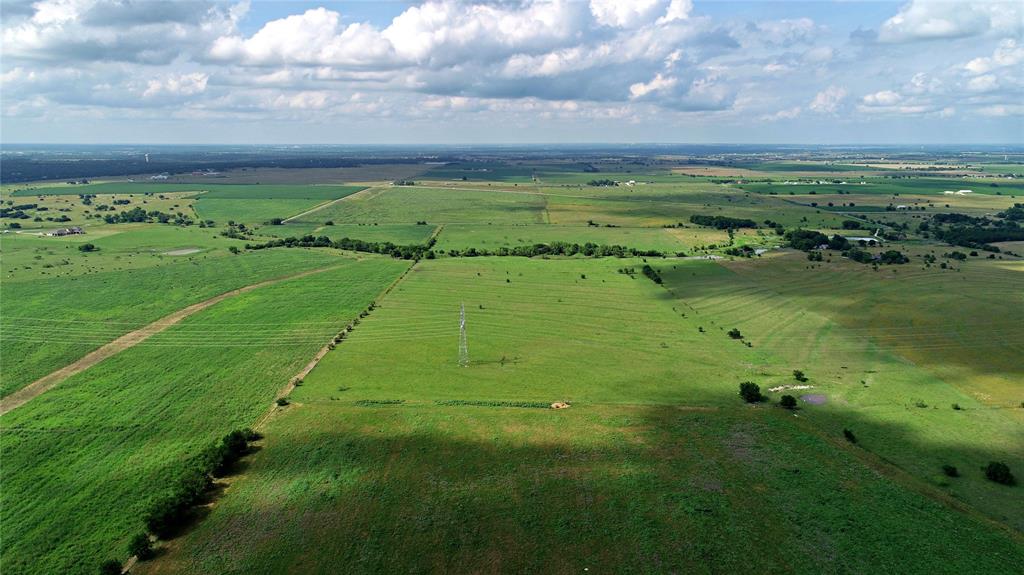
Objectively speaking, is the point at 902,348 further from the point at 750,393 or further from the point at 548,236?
the point at 548,236

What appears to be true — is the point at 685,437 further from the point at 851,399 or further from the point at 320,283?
the point at 320,283

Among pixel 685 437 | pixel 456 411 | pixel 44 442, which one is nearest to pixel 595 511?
pixel 685 437

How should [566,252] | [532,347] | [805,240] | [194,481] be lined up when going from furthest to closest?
1. [805,240]
2. [566,252]
3. [532,347]
4. [194,481]

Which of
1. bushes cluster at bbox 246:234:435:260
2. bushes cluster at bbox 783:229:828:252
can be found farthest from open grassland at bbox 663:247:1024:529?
bushes cluster at bbox 246:234:435:260

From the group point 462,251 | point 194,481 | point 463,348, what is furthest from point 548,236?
point 194,481

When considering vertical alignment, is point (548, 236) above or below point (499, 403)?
above

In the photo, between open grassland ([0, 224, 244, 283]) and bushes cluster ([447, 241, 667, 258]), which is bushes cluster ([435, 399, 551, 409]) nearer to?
bushes cluster ([447, 241, 667, 258])

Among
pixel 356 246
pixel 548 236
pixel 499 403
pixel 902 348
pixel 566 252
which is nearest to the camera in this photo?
pixel 499 403
